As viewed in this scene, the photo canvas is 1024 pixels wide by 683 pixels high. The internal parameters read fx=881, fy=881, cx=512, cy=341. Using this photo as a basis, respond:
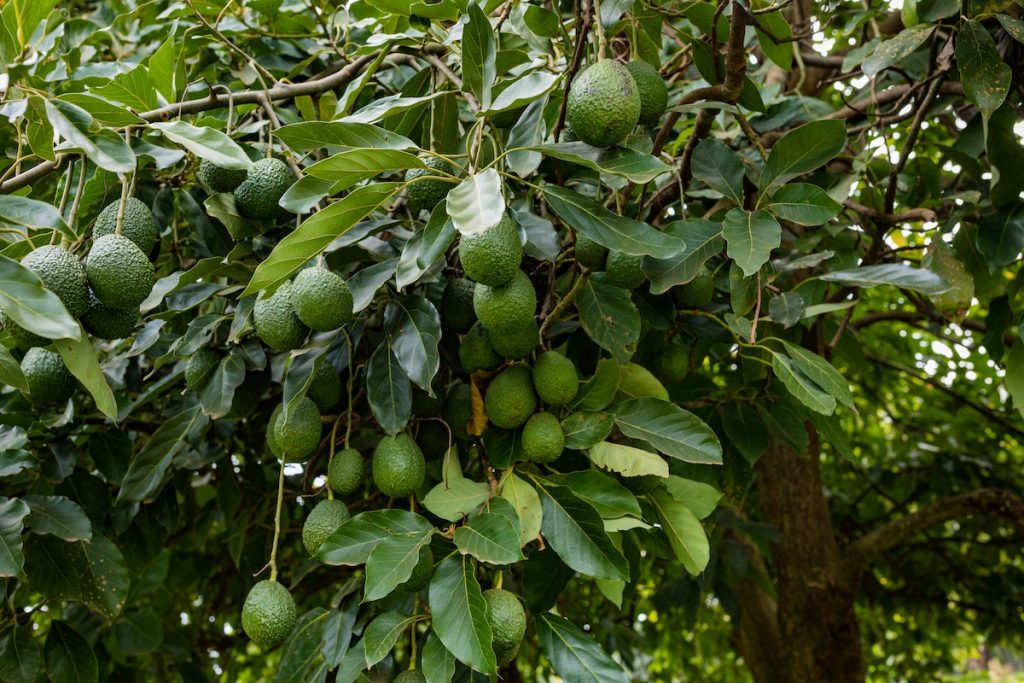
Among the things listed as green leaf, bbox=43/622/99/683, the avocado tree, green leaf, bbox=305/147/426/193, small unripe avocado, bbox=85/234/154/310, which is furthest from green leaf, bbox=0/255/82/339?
A: green leaf, bbox=43/622/99/683

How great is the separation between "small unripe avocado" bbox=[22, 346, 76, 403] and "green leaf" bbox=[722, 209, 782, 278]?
1.10 metres

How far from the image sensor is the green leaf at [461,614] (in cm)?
118

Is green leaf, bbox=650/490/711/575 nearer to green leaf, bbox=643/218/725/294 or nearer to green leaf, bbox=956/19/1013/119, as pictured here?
green leaf, bbox=643/218/725/294

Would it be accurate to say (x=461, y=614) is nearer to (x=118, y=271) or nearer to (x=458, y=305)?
(x=458, y=305)

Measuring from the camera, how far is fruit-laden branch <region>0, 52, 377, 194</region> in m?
1.38

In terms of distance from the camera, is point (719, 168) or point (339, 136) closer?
point (339, 136)

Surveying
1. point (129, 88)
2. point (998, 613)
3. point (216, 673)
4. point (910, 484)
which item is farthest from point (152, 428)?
point (998, 613)

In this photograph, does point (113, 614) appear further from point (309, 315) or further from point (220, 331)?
point (309, 315)

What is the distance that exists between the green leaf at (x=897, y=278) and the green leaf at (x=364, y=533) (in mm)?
886

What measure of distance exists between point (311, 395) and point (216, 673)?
2.17 metres

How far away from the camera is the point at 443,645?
1.26m

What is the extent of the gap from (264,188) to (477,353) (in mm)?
456

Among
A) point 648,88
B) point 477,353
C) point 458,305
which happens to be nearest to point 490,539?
point 477,353

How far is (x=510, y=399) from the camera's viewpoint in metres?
1.39
